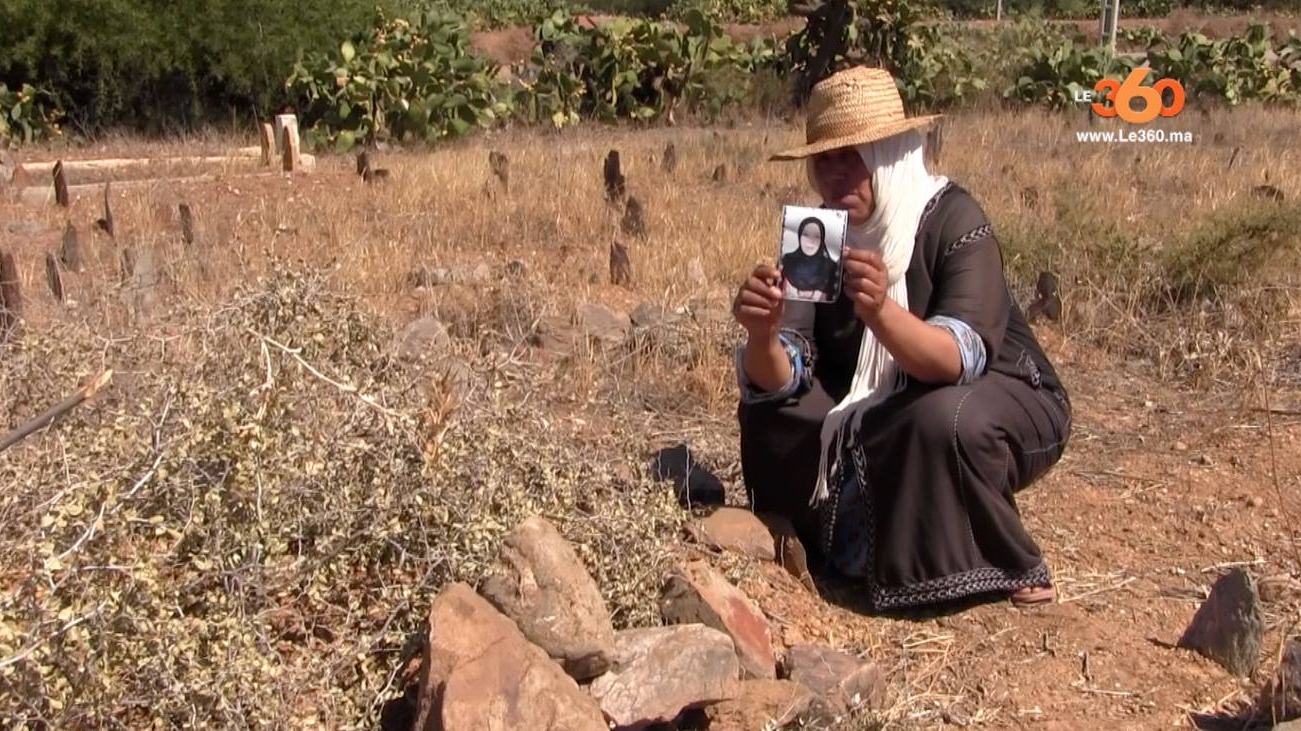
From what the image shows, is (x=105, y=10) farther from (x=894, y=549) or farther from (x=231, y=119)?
(x=894, y=549)

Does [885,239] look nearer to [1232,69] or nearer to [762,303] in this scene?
[762,303]

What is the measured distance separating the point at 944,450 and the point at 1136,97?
1302 centimetres

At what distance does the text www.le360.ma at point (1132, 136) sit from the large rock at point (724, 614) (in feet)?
29.5

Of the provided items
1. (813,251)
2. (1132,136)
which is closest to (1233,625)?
(813,251)

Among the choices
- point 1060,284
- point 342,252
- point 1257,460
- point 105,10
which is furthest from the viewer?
point 105,10

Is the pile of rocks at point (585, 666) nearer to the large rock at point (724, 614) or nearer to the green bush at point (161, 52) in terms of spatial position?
the large rock at point (724, 614)

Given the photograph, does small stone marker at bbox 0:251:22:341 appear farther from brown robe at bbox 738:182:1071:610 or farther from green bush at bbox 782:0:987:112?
green bush at bbox 782:0:987:112

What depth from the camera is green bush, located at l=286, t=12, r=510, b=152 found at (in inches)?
503

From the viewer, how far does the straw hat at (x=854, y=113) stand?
11.3 ft

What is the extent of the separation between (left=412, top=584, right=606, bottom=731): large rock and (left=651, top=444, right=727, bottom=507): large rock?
1.26 meters

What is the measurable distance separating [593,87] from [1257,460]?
11360mm

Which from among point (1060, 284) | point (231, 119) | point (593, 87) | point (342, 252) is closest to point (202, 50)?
point (231, 119)

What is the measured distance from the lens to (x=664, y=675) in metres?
2.82

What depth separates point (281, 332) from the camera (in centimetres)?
337
